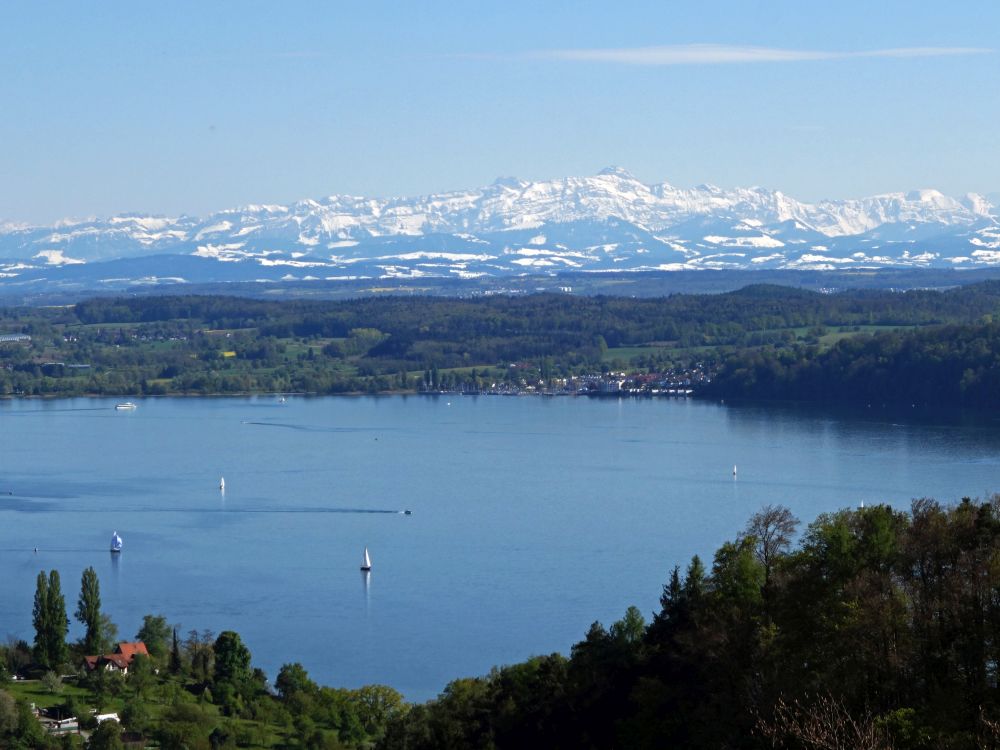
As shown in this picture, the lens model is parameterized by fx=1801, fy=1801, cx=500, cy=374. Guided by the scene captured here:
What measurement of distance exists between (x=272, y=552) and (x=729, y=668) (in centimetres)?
1438

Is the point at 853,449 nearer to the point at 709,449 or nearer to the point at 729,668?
the point at 709,449

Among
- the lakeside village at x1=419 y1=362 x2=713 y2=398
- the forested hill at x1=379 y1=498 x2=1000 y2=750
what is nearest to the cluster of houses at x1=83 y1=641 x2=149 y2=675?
the forested hill at x1=379 y1=498 x2=1000 y2=750

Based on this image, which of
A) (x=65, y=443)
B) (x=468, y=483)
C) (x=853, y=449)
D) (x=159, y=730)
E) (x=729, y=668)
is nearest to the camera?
(x=729, y=668)

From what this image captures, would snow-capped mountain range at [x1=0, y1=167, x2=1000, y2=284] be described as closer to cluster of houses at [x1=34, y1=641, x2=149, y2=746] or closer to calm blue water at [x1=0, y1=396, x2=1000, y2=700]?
calm blue water at [x1=0, y1=396, x2=1000, y2=700]

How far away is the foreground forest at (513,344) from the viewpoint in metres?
48.0

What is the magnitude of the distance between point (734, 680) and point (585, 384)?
44.5 metres

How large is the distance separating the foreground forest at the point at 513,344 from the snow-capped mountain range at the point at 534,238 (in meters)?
58.2

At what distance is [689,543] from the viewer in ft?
78.0

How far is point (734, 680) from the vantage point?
10922 millimetres

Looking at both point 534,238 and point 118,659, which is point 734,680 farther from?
point 534,238

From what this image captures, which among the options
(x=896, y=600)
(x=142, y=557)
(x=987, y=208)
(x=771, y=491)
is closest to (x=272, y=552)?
(x=142, y=557)

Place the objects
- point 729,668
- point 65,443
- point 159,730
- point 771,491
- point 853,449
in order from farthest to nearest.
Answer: point 65,443 → point 853,449 → point 771,491 → point 159,730 → point 729,668

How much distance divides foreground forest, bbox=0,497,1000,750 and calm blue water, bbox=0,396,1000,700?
1.99 m

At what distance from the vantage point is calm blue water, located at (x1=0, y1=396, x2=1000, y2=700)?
786 inches
